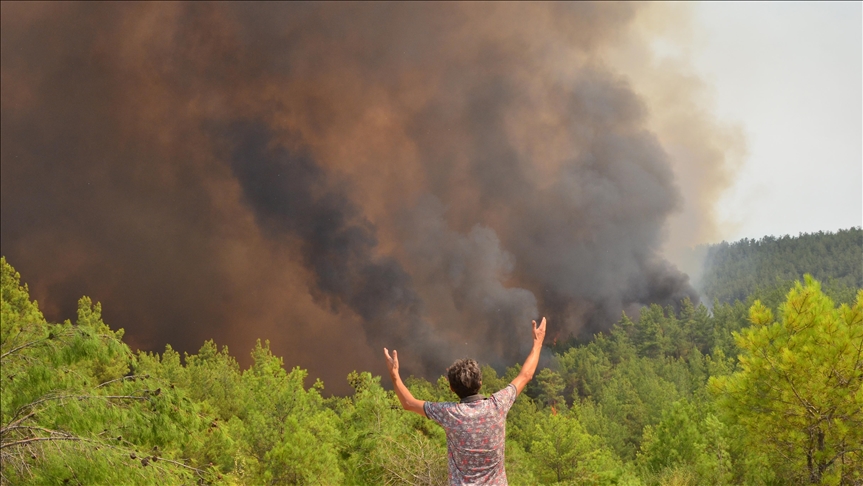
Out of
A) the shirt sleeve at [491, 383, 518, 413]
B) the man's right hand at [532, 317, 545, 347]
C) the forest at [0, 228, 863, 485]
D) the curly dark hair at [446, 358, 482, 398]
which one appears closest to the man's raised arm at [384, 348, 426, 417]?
the curly dark hair at [446, 358, 482, 398]

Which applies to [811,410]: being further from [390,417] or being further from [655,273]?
[655,273]

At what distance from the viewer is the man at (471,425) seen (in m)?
2.39

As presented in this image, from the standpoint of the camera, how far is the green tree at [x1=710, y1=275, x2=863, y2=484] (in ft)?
28.2

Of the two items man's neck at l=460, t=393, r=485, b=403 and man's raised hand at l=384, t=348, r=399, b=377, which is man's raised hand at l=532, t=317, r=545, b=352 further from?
man's raised hand at l=384, t=348, r=399, b=377

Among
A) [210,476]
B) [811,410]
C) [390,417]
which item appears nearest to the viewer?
[210,476]

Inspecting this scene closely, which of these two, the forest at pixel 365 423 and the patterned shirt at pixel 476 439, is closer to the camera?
the patterned shirt at pixel 476 439

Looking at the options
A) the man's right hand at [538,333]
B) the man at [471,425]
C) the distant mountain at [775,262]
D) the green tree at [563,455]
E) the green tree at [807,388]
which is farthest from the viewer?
the distant mountain at [775,262]

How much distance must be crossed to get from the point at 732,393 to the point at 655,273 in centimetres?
8671

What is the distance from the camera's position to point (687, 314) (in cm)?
6612

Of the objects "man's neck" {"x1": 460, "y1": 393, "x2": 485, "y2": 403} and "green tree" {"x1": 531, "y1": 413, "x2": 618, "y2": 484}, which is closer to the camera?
"man's neck" {"x1": 460, "y1": 393, "x2": 485, "y2": 403}

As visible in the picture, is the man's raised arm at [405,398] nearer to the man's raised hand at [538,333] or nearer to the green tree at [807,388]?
the man's raised hand at [538,333]

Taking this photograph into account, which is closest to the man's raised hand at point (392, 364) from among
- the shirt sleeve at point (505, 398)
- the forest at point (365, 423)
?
the shirt sleeve at point (505, 398)

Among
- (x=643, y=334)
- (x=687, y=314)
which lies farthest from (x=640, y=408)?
(x=687, y=314)

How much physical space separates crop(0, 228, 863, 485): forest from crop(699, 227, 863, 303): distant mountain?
38.5 m
